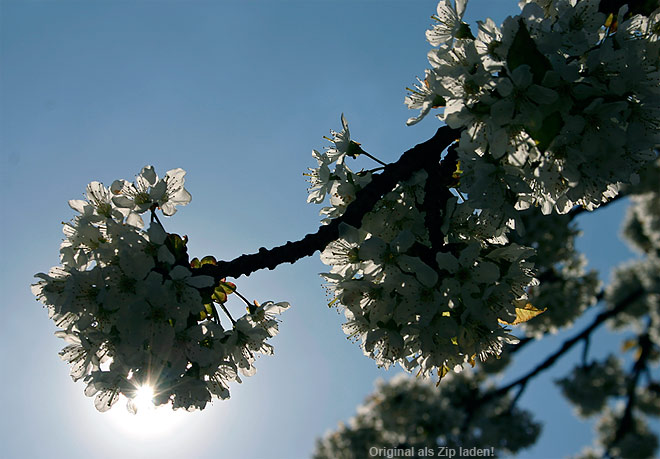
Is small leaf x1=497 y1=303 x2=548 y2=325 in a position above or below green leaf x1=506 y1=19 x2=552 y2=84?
below

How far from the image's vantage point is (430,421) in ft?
30.8

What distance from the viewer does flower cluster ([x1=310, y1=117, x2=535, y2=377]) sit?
1805 millimetres

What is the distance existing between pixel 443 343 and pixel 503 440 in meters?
10.3

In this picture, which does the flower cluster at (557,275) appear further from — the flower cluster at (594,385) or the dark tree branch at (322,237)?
the dark tree branch at (322,237)

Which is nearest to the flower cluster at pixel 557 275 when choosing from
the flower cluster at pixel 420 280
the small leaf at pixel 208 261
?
the flower cluster at pixel 420 280

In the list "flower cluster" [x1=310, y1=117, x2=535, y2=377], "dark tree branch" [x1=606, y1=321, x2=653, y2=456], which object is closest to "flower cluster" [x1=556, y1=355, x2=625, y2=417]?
"dark tree branch" [x1=606, y1=321, x2=653, y2=456]

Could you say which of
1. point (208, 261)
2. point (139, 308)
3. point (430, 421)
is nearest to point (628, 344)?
point (430, 421)

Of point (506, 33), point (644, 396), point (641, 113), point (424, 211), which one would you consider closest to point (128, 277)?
point (424, 211)

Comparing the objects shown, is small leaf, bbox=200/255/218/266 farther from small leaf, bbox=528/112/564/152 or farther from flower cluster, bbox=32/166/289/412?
small leaf, bbox=528/112/564/152

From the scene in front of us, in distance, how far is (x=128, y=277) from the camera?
1.80 meters

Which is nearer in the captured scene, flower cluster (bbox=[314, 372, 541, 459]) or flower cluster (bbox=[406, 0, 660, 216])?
flower cluster (bbox=[406, 0, 660, 216])

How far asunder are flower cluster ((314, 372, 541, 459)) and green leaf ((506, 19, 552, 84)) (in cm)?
889

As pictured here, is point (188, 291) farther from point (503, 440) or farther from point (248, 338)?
point (503, 440)

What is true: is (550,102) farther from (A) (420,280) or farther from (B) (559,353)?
(B) (559,353)
